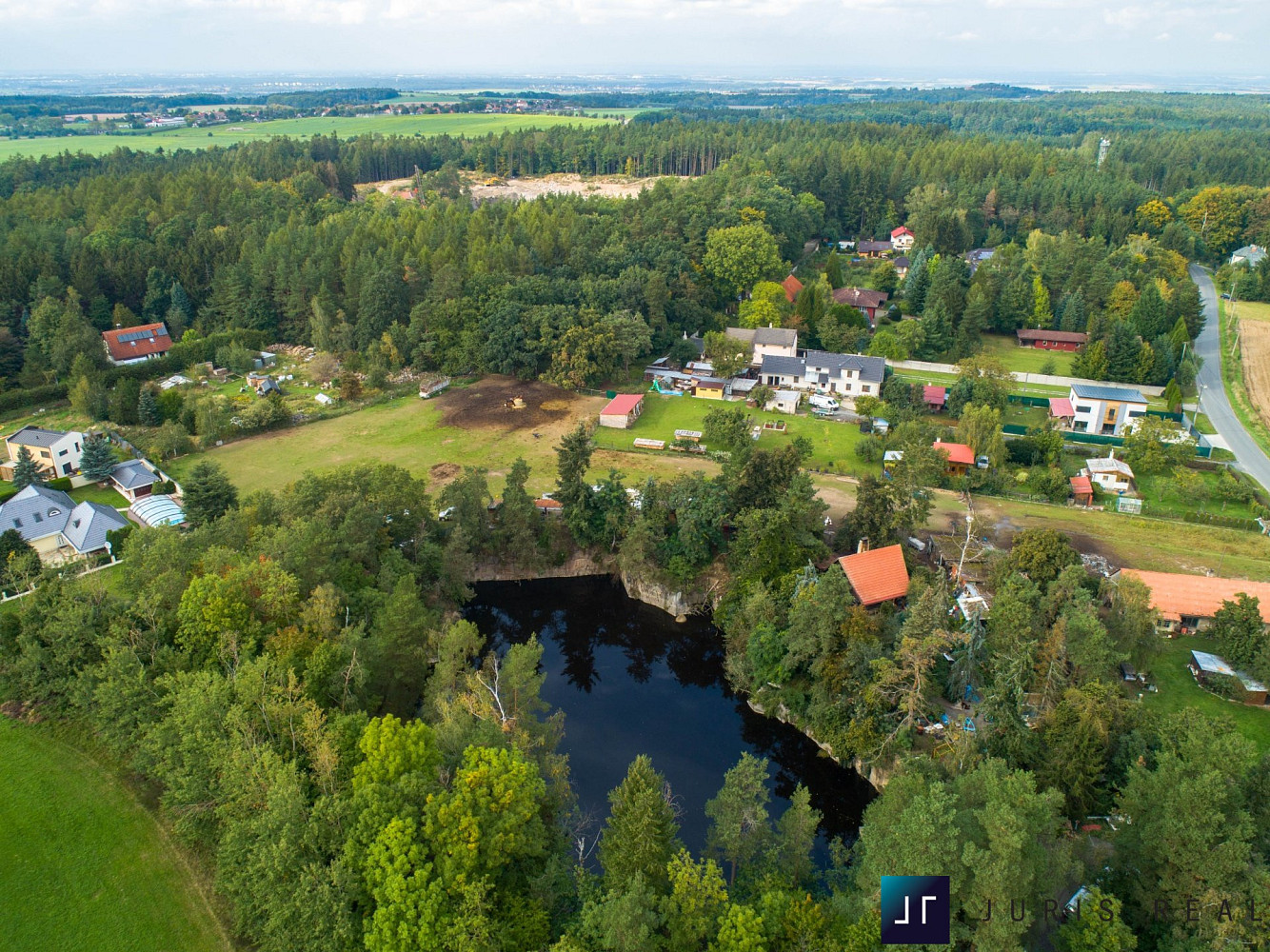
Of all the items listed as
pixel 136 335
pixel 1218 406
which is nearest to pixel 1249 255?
pixel 1218 406

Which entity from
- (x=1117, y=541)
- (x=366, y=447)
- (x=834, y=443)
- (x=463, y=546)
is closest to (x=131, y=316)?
(x=366, y=447)

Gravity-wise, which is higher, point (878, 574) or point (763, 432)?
point (878, 574)

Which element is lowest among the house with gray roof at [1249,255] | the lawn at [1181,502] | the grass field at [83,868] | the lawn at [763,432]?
the lawn at [763,432]

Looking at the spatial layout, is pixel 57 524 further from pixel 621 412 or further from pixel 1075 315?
pixel 1075 315

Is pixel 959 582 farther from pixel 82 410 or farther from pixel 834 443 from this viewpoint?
pixel 82 410

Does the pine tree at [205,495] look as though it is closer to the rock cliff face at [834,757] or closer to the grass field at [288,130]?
the rock cliff face at [834,757]

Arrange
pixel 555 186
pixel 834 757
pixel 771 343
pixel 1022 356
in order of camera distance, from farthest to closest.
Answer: pixel 555 186 < pixel 1022 356 < pixel 771 343 < pixel 834 757

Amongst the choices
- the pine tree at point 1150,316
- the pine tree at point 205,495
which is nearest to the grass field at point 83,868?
the pine tree at point 205,495
